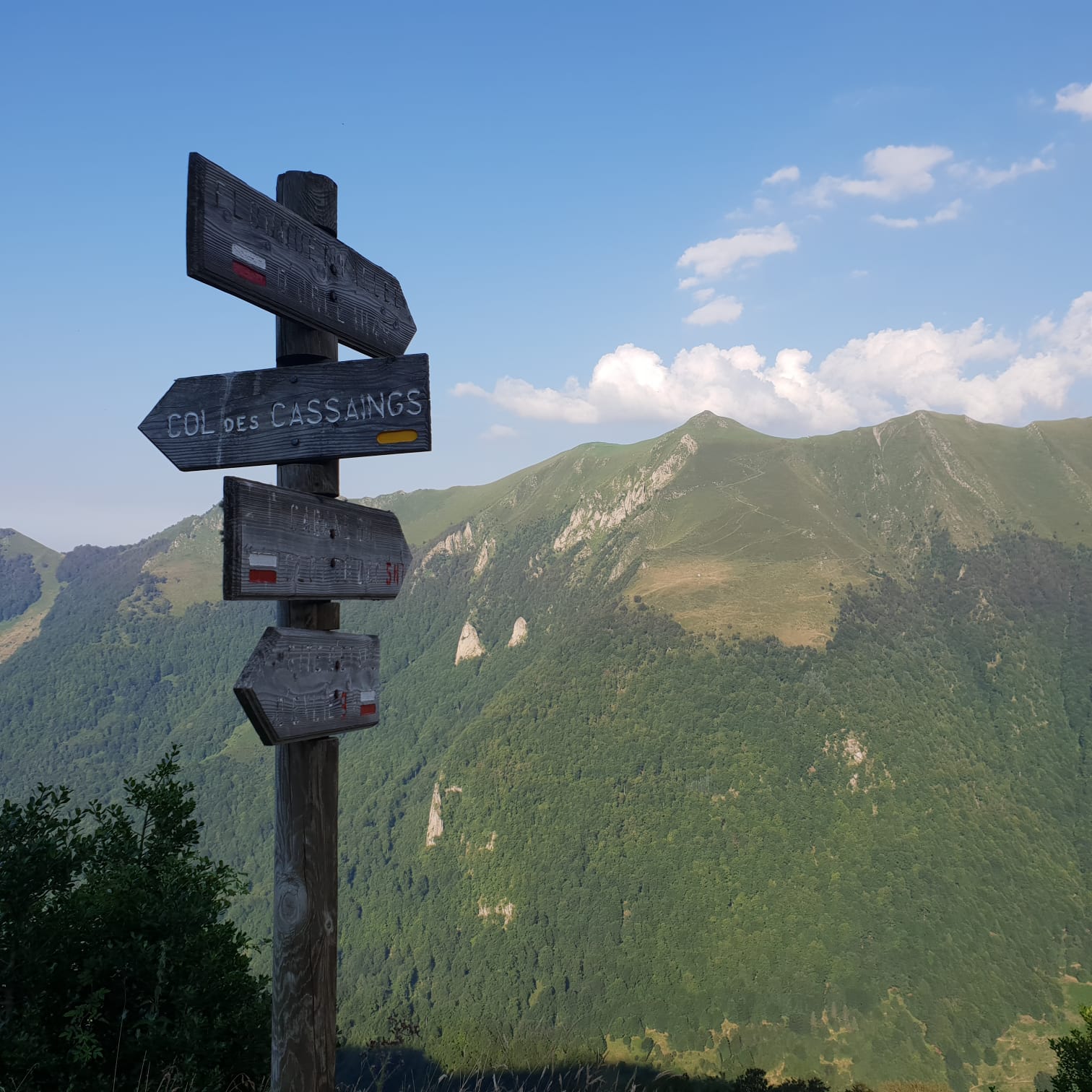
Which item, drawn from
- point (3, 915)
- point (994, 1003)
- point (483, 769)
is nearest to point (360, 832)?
point (483, 769)

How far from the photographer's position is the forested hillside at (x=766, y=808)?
95938 mm

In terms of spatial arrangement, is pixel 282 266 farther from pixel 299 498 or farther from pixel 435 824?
pixel 435 824

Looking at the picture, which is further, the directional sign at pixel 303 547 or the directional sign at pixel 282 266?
the directional sign at pixel 282 266

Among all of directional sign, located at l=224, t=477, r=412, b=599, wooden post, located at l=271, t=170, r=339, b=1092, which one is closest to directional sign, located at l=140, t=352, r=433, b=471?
wooden post, located at l=271, t=170, r=339, b=1092

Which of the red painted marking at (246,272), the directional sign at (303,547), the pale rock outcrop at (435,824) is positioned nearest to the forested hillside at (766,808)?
the pale rock outcrop at (435,824)

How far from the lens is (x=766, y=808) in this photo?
116625 mm

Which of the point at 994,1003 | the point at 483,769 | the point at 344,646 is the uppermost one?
the point at 344,646

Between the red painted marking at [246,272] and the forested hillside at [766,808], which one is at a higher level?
the red painted marking at [246,272]

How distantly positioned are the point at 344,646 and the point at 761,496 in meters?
186

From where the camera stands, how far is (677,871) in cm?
11488

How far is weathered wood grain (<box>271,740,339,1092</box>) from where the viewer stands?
3.67 m

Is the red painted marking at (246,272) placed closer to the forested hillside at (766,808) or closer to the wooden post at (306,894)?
the wooden post at (306,894)

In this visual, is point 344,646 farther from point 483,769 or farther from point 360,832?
point 360,832

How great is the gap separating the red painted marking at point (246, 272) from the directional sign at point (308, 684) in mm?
1658
